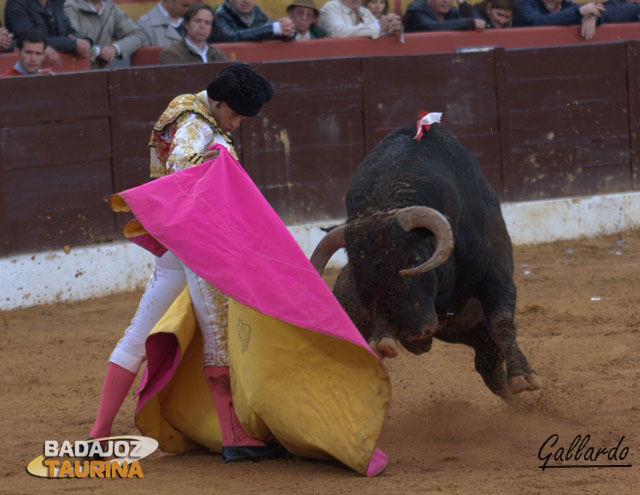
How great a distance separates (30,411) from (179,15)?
3.78 metres

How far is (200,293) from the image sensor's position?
10.7 ft

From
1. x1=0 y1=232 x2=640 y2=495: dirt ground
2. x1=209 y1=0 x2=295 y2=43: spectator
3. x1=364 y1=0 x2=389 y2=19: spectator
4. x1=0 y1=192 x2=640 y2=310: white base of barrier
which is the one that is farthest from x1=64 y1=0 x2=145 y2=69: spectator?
x1=364 y1=0 x2=389 y2=19: spectator

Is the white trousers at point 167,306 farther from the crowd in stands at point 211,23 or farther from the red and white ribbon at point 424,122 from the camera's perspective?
the crowd in stands at point 211,23

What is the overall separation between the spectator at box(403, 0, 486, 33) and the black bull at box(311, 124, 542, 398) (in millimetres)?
4583

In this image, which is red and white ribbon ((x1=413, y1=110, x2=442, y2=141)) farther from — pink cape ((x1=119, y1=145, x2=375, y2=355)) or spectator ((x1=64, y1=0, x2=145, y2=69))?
spectator ((x1=64, y1=0, x2=145, y2=69))

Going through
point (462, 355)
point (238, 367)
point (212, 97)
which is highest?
A: point (212, 97)

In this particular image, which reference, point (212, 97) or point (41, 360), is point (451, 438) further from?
point (41, 360)

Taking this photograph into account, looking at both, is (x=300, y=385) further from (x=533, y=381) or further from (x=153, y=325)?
(x=533, y=381)

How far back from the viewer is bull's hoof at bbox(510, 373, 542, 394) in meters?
3.27

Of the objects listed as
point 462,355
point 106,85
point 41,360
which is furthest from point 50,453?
point 106,85

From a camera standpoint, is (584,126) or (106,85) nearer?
(106,85)

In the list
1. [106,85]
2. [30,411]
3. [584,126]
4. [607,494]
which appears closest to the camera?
[607,494]

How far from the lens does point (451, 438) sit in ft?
11.2

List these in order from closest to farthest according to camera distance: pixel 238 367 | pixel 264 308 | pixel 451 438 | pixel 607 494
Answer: pixel 607 494, pixel 264 308, pixel 238 367, pixel 451 438
